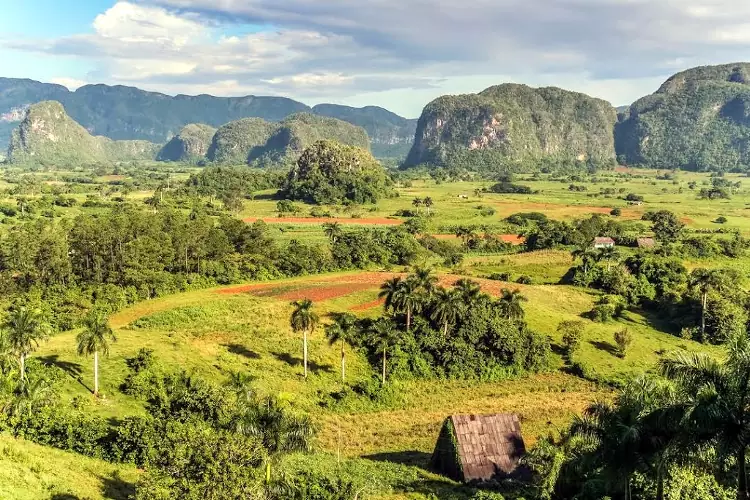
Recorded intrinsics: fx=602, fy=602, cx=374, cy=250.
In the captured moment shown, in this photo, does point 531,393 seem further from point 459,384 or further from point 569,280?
point 569,280

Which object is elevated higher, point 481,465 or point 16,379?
point 16,379

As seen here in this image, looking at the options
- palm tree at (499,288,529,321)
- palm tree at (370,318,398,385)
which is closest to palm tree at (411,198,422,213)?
palm tree at (499,288,529,321)

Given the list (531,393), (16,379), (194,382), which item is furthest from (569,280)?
(16,379)

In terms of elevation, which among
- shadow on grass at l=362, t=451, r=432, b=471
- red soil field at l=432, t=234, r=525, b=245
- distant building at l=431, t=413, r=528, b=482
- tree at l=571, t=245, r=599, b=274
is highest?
tree at l=571, t=245, r=599, b=274

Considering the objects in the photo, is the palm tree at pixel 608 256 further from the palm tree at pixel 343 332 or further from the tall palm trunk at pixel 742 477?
the tall palm trunk at pixel 742 477

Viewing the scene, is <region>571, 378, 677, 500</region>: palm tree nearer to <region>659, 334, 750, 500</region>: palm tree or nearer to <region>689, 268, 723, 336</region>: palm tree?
<region>659, 334, 750, 500</region>: palm tree
